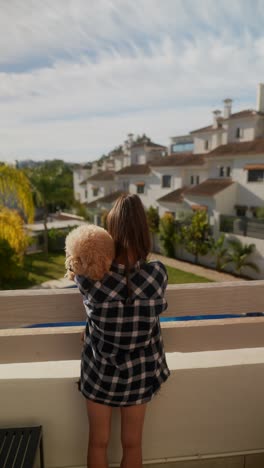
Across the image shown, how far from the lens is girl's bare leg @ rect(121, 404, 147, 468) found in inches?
59.2

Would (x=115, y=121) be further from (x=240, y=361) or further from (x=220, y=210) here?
(x=240, y=361)

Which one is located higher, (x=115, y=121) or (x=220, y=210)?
(x=115, y=121)

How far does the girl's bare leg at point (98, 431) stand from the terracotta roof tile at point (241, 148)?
22.6 metres

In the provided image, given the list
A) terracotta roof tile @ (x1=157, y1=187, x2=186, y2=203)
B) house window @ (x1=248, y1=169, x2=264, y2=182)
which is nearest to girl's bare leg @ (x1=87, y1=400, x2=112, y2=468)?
house window @ (x1=248, y1=169, x2=264, y2=182)

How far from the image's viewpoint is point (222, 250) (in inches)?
784

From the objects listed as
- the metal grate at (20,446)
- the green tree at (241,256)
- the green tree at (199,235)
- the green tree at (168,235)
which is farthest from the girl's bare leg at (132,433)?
the green tree at (168,235)

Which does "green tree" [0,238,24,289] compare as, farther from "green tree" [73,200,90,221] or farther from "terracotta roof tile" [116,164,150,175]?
"green tree" [73,200,90,221]

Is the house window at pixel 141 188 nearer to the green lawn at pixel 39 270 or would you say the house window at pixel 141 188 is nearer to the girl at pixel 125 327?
the green lawn at pixel 39 270

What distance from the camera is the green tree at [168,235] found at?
2300 cm

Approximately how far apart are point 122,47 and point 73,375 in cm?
1040

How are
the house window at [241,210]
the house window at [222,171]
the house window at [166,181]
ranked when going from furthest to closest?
the house window at [166,181] → the house window at [222,171] → the house window at [241,210]

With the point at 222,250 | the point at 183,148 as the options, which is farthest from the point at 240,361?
the point at 183,148

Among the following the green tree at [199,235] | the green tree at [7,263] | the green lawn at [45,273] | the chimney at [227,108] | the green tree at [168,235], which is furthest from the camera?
the chimney at [227,108]

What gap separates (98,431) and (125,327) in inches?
22.4
